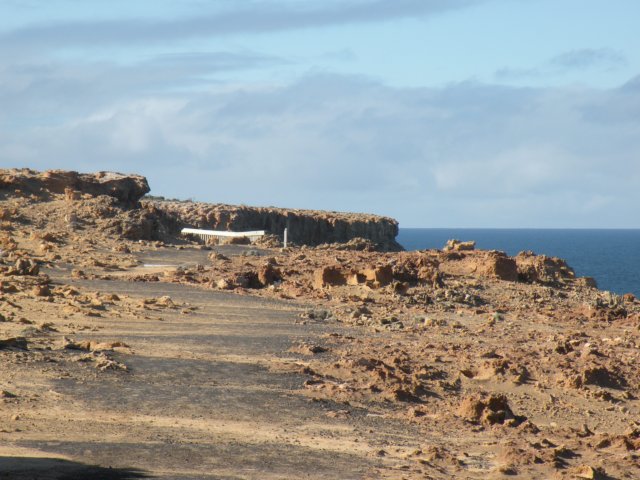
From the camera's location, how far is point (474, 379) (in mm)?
16219

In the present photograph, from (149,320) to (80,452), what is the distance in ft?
27.2

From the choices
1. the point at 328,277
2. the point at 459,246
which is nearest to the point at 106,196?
the point at 459,246

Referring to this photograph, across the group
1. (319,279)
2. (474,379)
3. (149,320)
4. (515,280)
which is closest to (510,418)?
(474,379)

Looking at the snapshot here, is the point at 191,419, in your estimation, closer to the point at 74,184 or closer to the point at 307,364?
the point at 307,364

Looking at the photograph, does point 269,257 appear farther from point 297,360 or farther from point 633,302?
point 297,360

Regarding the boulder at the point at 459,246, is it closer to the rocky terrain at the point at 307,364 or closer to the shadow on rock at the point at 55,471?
the rocky terrain at the point at 307,364

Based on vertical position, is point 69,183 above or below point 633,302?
above

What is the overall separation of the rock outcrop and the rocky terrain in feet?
10.1

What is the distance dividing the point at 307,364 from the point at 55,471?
6.62 meters

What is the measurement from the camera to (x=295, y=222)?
59.8 meters

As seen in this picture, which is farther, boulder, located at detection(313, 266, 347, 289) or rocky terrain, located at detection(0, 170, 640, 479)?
boulder, located at detection(313, 266, 347, 289)

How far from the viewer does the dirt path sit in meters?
10.5

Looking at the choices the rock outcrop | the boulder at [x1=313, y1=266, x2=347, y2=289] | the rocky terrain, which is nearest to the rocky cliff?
the rock outcrop

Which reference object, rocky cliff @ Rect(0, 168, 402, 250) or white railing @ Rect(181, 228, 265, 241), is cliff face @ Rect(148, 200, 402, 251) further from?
white railing @ Rect(181, 228, 265, 241)
